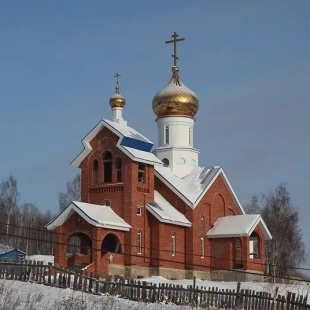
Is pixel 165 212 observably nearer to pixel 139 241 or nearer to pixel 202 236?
pixel 139 241

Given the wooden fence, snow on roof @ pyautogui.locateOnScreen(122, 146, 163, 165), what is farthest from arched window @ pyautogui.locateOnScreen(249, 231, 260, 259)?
the wooden fence

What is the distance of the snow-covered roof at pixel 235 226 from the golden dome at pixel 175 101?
594cm

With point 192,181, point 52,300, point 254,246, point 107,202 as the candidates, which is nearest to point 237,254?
point 192,181

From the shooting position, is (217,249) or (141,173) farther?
(217,249)

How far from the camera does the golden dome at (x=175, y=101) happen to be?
120 feet

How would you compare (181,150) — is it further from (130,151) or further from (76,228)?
(76,228)

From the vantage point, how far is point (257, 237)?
34.9 metres

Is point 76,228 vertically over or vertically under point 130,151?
under

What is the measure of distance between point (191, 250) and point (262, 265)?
4.00 metres

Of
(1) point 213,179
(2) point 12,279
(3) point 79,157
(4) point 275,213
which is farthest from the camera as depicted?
(4) point 275,213

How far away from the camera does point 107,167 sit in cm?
3216

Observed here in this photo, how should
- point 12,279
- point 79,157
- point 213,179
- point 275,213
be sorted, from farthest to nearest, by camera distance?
point 275,213
point 213,179
point 79,157
point 12,279

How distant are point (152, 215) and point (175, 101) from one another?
7.54 m

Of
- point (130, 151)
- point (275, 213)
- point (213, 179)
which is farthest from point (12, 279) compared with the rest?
point (275, 213)
